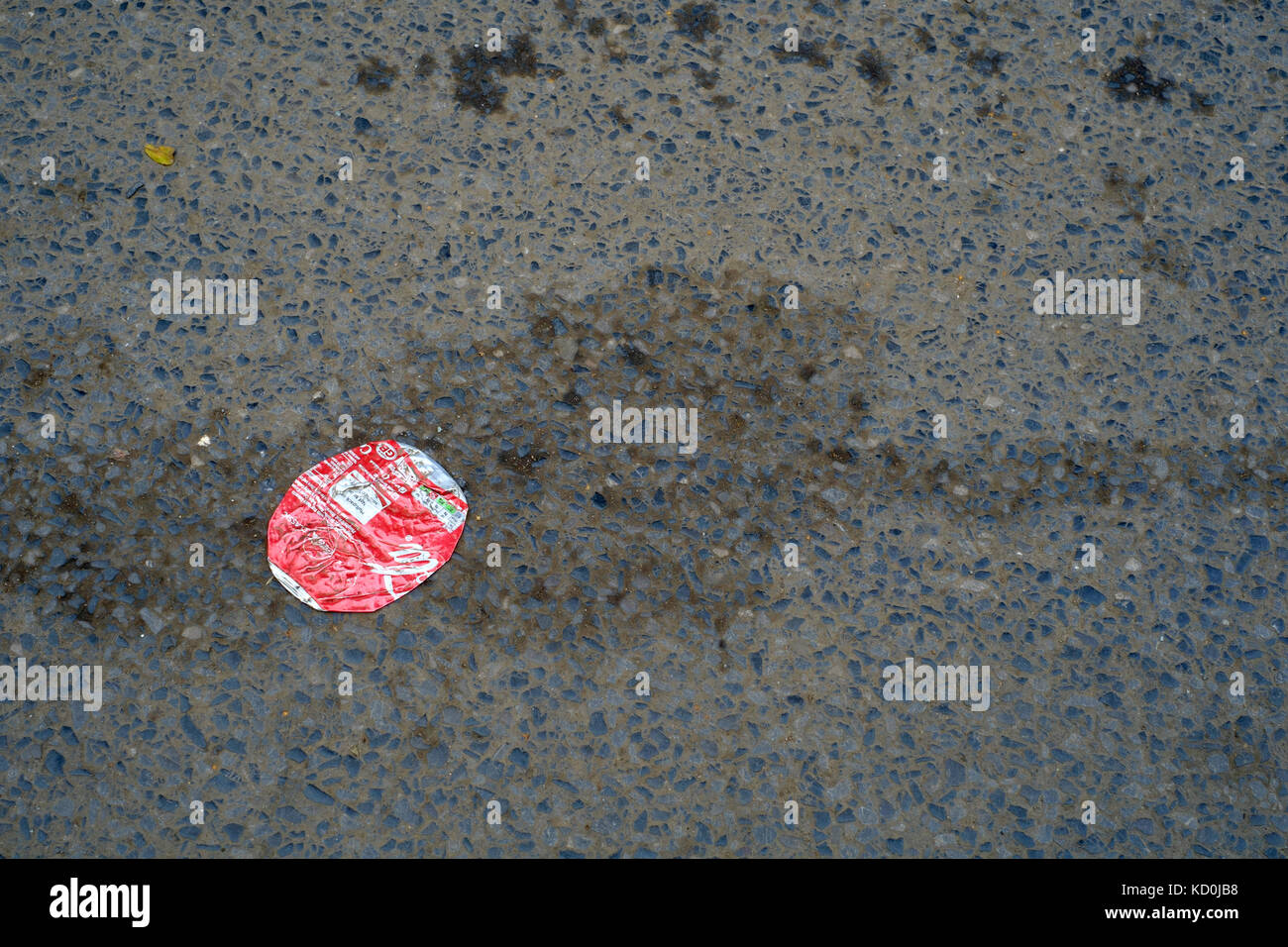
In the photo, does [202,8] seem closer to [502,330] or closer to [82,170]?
[82,170]

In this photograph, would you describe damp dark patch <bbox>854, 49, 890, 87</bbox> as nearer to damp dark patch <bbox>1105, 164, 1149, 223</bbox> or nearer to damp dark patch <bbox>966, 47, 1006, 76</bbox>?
damp dark patch <bbox>966, 47, 1006, 76</bbox>

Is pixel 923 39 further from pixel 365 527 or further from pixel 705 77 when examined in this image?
pixel 365 527

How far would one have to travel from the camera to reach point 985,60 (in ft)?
10.8

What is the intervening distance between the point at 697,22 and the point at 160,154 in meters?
2.08

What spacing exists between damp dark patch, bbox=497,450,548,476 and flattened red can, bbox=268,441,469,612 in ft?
0.64

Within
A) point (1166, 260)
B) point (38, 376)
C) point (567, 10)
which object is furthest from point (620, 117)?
point (38, 376)

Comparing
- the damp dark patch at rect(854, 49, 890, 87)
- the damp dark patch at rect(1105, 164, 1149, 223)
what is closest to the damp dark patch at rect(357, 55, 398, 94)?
the damp dark patch at rect(854, 49, 890, 87)

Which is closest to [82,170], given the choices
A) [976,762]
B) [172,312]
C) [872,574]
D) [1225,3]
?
[172,312]

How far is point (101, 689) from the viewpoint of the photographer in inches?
109

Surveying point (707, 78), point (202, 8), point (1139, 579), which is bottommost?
point (1139, 579)

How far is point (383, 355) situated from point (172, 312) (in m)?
0.77

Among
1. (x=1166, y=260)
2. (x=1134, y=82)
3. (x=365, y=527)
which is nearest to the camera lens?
(x=365, y=527)

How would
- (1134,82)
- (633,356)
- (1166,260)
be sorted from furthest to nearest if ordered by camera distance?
(1134,82) < (1166,260) < (633,356)

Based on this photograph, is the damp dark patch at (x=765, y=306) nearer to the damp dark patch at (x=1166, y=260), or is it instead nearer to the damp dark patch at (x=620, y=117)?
the damp dark patch at (x=620, y=117)
